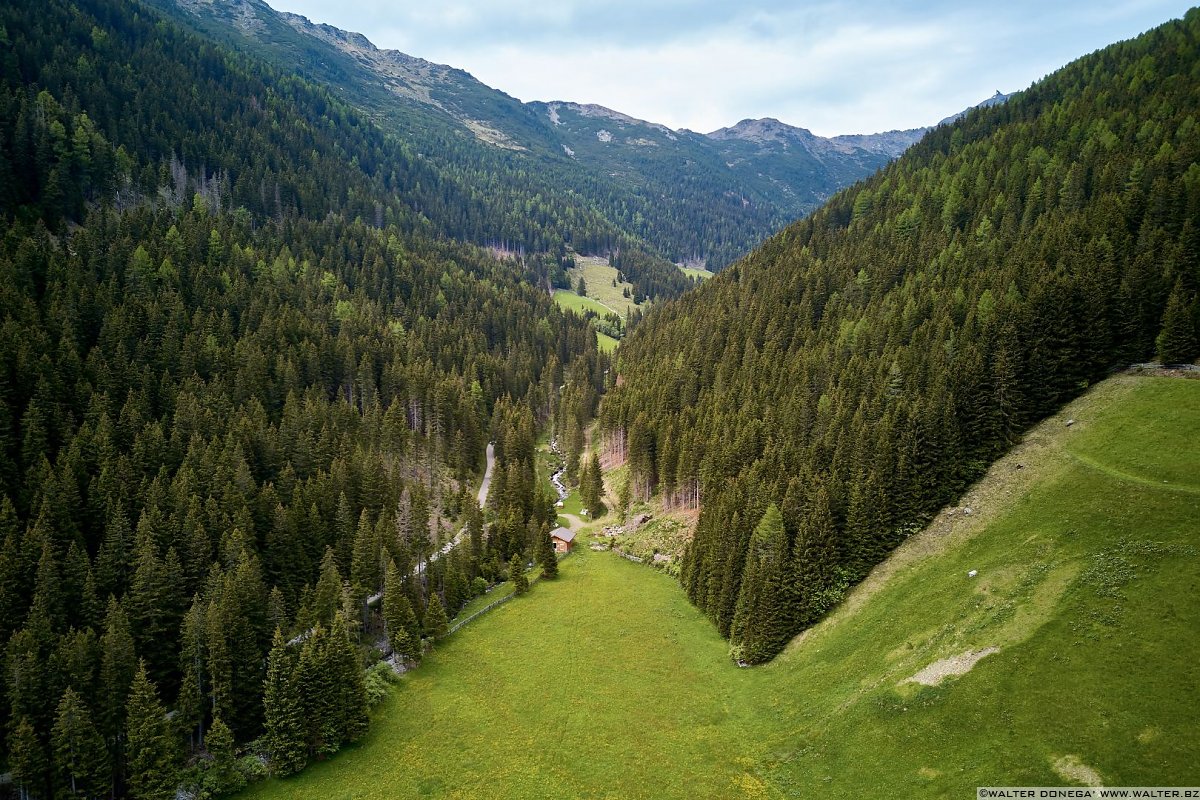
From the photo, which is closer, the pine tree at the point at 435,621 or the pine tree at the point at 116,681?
the pine tree at the point at 116,681

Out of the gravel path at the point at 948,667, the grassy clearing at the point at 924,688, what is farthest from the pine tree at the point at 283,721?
the gravel path at the point at 948,667

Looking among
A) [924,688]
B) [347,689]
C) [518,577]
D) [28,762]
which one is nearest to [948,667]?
[924,688]

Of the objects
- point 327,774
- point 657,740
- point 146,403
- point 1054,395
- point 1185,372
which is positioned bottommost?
point 327,774

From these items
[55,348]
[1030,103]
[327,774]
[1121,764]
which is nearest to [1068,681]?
[1121,764]

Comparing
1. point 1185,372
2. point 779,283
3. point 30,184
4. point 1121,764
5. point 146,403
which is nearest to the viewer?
point 1121,764

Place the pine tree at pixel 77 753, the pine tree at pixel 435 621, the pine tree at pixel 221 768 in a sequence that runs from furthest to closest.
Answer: the pine tree at pixel 435 621 → the pine tree at pixel 221 768 → the pine tree at pixel 77 753

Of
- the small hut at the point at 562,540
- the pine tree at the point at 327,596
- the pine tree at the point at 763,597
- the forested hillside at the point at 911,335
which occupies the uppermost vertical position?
the forested hillside at the point at 911,335

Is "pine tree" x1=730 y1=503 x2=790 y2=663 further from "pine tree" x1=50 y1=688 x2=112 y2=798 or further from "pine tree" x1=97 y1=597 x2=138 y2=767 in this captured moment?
"pine tree" x1=97 y1=597 x2=138 y2=767

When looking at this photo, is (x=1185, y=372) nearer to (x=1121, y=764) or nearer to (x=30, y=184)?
(x=1121, y=764)

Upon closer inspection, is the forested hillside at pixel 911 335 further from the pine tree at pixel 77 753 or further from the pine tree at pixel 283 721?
the pine tree at pixel 77 753
